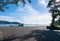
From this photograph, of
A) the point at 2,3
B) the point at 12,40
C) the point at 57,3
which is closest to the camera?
the point at 12,40

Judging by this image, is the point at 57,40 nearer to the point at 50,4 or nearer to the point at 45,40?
the point at 45,40

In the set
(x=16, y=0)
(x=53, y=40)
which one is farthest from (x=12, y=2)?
(x=53, y=40)

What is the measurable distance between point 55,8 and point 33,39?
2250 cm

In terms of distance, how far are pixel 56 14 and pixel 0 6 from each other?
20703 millimetres

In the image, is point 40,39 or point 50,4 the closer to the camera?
point 40,39

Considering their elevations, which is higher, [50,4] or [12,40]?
[50,4]

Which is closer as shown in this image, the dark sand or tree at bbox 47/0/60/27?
the dark sand

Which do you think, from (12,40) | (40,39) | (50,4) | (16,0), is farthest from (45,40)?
(50,4)

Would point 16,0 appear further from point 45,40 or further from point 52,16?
point 52,16

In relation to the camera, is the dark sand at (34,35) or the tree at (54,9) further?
the tree at (54,9)

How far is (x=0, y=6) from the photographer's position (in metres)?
16.1

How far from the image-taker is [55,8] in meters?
34.7

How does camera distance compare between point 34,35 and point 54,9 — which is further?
point 54,9

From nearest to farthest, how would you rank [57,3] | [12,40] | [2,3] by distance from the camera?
[12,40], [2,3], [57,3]
